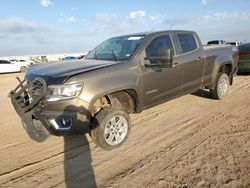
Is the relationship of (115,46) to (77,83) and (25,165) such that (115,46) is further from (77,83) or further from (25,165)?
(25,165)

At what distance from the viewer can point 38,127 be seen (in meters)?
4.15

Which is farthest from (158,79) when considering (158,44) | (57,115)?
(57,115)

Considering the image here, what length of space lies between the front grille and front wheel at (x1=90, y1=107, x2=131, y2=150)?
3.11 ft

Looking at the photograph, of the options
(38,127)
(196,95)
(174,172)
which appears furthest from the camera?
(196,95)

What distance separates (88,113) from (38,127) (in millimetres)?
892

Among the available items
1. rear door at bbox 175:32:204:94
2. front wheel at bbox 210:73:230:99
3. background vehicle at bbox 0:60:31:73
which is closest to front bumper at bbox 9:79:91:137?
rear door at bbox 175:32:204:94

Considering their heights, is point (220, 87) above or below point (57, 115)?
below

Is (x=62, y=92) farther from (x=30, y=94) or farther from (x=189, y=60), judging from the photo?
(x=189, y=60)

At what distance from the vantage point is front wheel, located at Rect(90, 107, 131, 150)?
414cm

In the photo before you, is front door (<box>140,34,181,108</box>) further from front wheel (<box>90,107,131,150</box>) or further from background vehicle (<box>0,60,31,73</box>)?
background vehicle (<box>0,60,31,73</box>)

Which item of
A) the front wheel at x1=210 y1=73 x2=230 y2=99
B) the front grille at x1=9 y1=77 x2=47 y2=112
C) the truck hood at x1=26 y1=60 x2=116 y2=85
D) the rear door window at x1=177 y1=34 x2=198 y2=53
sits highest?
the rear door window at x1=177 y1=34 x2=198 y2=53

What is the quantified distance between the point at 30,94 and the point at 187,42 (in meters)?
3.74

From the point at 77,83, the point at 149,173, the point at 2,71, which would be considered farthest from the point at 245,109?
the point at 2,71

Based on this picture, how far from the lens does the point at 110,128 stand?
4.32m
